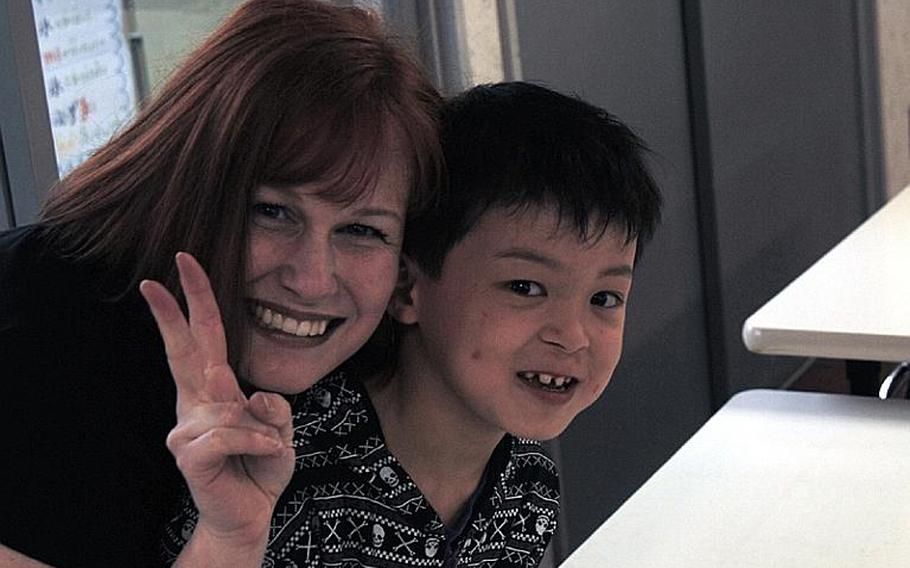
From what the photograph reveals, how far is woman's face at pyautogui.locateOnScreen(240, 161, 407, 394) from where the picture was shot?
A: 48.5 inches

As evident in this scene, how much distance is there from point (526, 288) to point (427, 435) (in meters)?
0.19

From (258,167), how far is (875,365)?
2069mm

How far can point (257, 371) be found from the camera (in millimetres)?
1257

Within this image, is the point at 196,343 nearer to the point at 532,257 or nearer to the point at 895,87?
the point at 532,257

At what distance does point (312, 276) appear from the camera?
1.22 meters

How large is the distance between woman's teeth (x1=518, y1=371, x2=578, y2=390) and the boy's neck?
0.09m

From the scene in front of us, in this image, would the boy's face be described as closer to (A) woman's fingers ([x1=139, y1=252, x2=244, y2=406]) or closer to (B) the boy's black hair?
(B) the boy's black hair

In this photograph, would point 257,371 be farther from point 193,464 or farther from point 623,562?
point 623,562

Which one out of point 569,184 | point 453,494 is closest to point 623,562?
point 453,494

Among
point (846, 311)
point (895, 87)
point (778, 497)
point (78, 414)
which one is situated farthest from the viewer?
point (895, 87)

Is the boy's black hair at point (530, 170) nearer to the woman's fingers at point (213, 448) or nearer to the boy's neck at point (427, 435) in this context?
the boy's neck at point (427, 435)

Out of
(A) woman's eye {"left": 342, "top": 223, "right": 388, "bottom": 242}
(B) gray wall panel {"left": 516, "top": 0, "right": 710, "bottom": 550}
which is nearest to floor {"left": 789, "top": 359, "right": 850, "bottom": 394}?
(B) gray wall panel {"left": 516, "top": 0, "right": 710, "bottom": 550}

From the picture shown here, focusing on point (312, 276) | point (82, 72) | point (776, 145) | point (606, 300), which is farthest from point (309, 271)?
point (776, 145)

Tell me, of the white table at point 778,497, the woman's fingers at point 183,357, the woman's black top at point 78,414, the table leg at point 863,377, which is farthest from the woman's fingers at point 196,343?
the table leg at point 863,377
